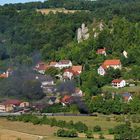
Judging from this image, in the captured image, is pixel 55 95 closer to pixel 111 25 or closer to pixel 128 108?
pixel 128 108

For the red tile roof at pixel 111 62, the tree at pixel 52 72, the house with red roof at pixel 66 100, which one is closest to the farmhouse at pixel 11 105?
the house with red roof at pixel 66 100

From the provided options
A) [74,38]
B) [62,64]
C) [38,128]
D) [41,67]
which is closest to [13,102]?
[38,128]

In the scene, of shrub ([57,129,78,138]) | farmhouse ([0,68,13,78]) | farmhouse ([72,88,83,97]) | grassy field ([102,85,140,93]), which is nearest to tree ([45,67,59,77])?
farmhouse ([0,68,13,78])

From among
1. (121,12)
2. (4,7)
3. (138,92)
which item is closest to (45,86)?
(138,92)

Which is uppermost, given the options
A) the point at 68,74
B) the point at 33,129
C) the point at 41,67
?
the point at 41,67

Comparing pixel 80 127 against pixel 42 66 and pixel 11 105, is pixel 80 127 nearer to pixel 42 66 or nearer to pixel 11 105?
pixel 11 105
